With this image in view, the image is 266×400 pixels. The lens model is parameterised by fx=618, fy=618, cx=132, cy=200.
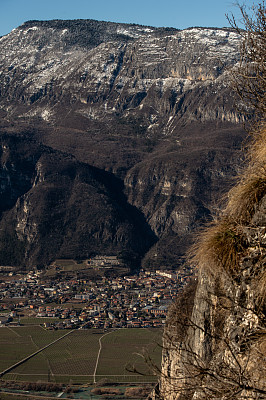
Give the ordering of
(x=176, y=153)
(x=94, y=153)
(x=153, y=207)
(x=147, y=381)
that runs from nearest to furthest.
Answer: (x=147, y=381), (x=153, y=207), (x=176, y=153), (x=94, y=153)

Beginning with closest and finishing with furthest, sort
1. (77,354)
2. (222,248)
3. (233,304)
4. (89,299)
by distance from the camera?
1. (233,304)
2. (222,248)
3. (77,354)
4. (89,299)

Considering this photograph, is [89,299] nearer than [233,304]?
No

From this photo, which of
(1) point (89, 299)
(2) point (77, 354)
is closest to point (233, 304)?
(2) point (77, 354)

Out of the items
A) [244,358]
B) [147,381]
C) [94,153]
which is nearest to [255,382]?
[244,358]

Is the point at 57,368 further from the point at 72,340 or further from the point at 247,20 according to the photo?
the point at 247,20

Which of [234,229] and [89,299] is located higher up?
[234,229]

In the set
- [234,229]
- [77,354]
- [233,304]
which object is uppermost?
[234,229]

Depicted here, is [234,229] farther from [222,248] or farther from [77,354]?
[77,354]
